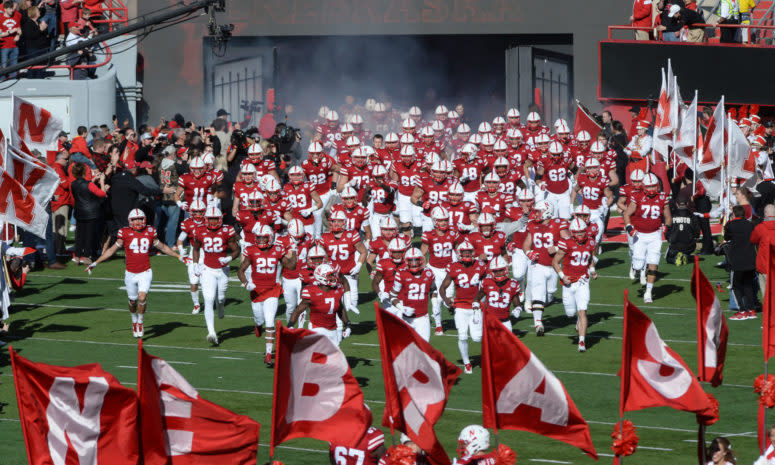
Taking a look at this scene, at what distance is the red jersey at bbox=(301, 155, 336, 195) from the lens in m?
25.3

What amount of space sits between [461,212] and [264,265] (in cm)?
423

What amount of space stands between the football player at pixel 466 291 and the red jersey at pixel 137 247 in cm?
444

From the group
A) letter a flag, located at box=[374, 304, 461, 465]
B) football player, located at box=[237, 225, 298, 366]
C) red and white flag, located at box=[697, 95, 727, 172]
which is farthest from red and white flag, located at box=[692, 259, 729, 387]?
red and white flag, located at box=[697, 95, 727, 172]

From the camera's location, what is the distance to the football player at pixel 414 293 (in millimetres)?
18625

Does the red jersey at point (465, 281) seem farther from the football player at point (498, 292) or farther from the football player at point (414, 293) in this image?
the football player at point (414, 293)

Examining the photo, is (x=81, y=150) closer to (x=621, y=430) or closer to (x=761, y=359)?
(x=761, y=359)

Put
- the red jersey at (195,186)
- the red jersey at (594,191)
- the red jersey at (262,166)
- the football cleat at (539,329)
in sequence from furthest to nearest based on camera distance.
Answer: the red jersey at (262,166), the red jersey at (594,191), the red jersey at (195,186), the football cleat at (539,329)

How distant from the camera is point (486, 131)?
28.5 m

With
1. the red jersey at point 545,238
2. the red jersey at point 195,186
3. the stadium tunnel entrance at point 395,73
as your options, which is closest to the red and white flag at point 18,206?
the red jersey at point 195,186

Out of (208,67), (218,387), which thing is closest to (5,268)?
(218,387)

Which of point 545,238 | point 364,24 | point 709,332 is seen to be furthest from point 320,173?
point 709,332

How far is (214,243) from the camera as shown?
20656 mm

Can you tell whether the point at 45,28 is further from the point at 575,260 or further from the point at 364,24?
the point at 575,260

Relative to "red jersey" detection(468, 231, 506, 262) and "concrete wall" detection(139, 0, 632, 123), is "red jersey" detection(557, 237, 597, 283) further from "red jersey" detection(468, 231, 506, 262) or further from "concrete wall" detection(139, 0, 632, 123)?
"concrete wall" detection(139, 0, 632, 123)
